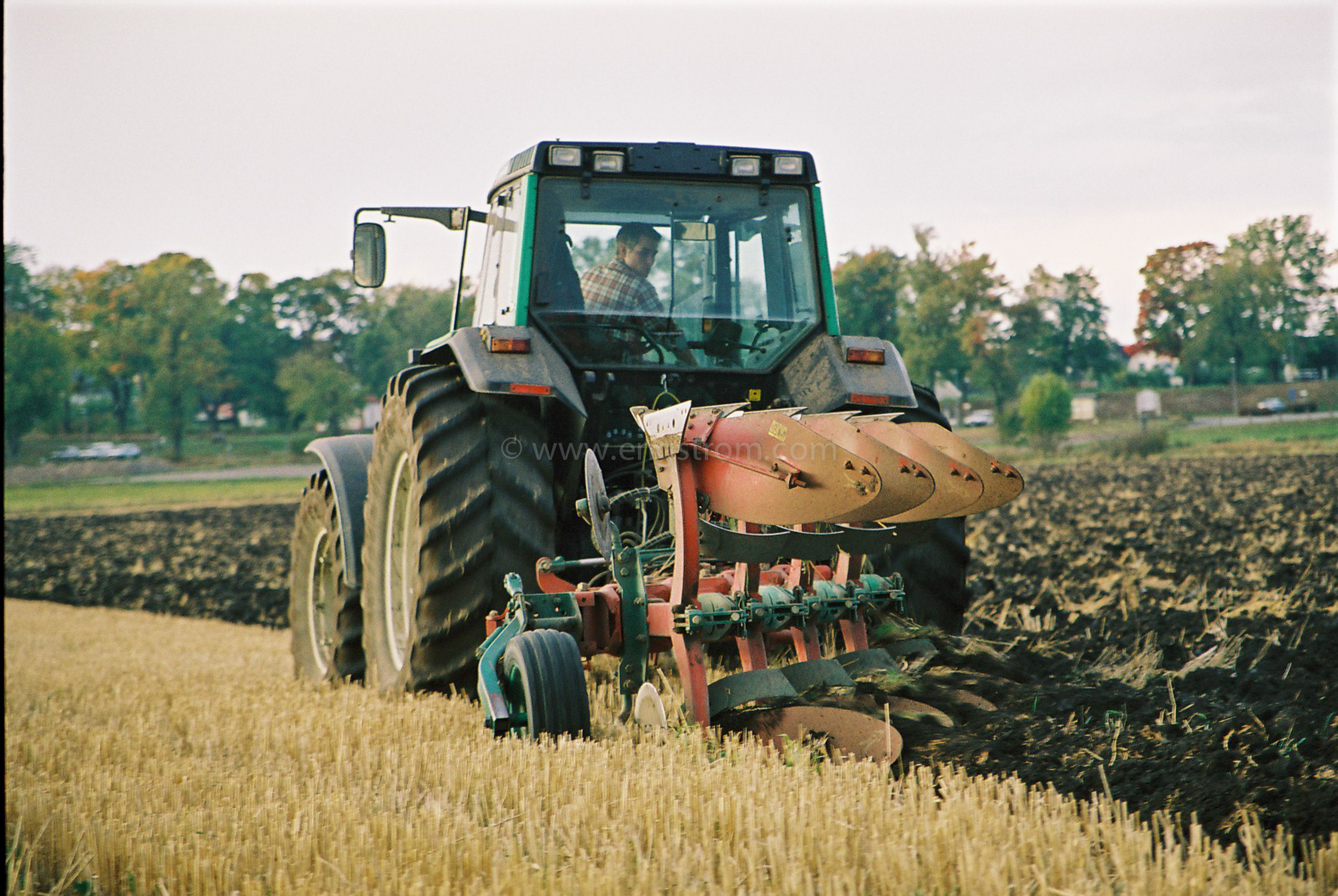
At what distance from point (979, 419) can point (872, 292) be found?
7.54 metres

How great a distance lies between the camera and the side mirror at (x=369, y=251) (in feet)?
18.0

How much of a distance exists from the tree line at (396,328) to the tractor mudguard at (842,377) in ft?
70.5

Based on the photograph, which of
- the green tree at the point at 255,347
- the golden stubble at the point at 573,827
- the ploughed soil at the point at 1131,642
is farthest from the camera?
the green tree at the point at 255,347

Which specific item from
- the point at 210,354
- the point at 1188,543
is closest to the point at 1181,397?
the point at 1188,543

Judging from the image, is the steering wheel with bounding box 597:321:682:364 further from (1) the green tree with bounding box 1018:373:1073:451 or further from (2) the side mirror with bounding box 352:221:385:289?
(1) the green tree with bounding box 1018:373:1073:451

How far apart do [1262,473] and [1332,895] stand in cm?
1977

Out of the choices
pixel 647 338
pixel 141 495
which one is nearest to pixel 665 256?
pixel 647 338

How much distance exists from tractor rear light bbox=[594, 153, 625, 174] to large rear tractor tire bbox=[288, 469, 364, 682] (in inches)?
84.0

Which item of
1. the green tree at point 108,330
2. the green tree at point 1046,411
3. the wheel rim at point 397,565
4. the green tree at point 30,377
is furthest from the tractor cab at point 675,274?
the green tree at point 108,330

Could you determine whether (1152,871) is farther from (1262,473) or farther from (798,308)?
(1262,473)

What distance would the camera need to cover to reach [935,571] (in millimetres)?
4898

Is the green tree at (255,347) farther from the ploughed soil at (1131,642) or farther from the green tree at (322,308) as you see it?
the ploughed soil at (1131,642)

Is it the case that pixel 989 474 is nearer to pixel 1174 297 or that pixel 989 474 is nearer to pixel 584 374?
pixel 584 374

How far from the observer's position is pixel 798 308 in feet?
17.1
